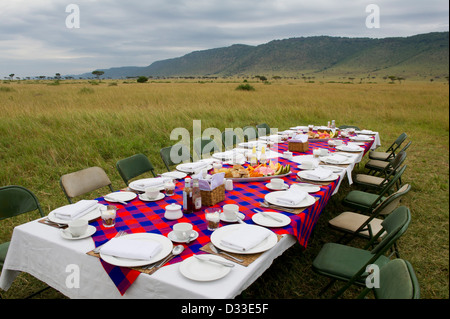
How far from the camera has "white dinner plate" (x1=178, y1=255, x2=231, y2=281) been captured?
150 cm

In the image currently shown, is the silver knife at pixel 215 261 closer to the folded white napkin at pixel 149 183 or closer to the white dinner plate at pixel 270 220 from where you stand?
the white dinner plate at pixel 270 220

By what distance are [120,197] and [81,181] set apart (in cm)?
82

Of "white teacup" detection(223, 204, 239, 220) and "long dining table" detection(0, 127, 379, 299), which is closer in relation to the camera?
"long dining table" detection(0, 127, 379, 299)

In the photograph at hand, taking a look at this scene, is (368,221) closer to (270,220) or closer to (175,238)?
(270,220)

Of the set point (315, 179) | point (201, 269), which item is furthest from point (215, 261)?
point (315, 179)

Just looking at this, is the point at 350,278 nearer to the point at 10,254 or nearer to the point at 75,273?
the point at 75,273

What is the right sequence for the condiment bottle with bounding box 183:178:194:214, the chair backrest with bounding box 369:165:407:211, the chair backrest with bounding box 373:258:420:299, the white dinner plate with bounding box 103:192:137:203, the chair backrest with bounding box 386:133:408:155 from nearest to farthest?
the chair backrest with bounding box 373:258:420:299, the condiment bottle with bounding box 183:178:194:214, the white dinner plate with bounding box 103:192:137:203, the chair backrest with bounding box 369:165:407:211, the chair backrest with bounding box 386:133:408:155

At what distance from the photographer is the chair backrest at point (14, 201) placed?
8.91 ft

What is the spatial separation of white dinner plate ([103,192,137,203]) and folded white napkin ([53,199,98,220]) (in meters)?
0.20

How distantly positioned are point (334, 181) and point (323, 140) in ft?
8.63

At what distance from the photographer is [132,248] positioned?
1.69 m

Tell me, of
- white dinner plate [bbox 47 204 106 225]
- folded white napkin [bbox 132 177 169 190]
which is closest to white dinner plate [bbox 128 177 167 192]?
folded white napkin [bbox 132 177 169 190]

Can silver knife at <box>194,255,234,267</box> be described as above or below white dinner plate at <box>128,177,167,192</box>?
below

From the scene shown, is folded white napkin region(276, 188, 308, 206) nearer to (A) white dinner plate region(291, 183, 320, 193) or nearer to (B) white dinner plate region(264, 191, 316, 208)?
(B) white dinner plate region(264, 191, 316, 208)
